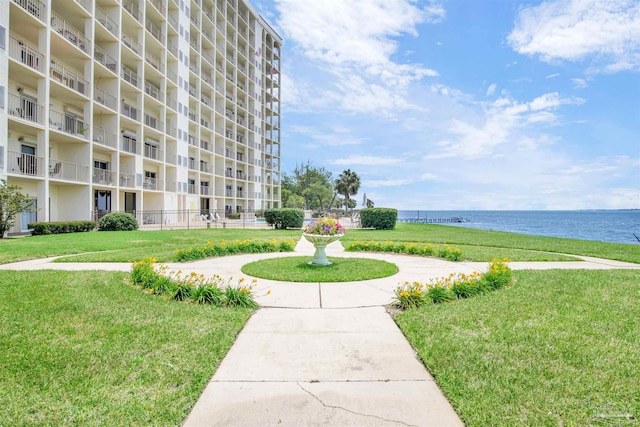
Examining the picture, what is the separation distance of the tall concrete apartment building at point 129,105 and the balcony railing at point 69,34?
0.10m

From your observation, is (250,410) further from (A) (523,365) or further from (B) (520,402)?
(A) (523,365)

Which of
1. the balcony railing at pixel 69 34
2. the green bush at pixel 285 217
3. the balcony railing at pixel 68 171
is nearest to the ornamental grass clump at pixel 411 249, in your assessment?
the green bush at pixel 285 217

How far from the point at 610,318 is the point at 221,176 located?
128 ft

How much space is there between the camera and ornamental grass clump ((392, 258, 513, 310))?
16.2 ft

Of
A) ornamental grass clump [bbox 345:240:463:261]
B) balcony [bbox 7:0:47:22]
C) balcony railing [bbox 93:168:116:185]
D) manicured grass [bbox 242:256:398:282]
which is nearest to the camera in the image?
manicured grass [bbox 242:256:398:282]

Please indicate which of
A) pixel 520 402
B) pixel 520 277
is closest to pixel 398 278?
pixel 520 277

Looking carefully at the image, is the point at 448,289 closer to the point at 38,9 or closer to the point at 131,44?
the point at 38,9

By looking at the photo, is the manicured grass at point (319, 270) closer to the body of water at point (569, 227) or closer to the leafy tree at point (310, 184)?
the body of water at point (569, 227)

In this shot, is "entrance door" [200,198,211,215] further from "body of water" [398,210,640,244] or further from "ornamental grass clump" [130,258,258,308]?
"ornamental grass clump" [130,258,258,308]

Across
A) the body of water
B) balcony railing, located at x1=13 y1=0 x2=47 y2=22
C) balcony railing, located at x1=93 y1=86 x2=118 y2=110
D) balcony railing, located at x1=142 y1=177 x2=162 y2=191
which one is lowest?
the body of water

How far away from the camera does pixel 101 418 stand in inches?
92.6

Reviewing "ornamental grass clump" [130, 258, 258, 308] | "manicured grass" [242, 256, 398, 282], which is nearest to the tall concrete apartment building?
"ornamental grass clump" [130, 258, 258, 308]

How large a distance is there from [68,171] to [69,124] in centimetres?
322

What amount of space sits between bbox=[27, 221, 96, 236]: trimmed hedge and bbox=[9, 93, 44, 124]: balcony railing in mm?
5503
